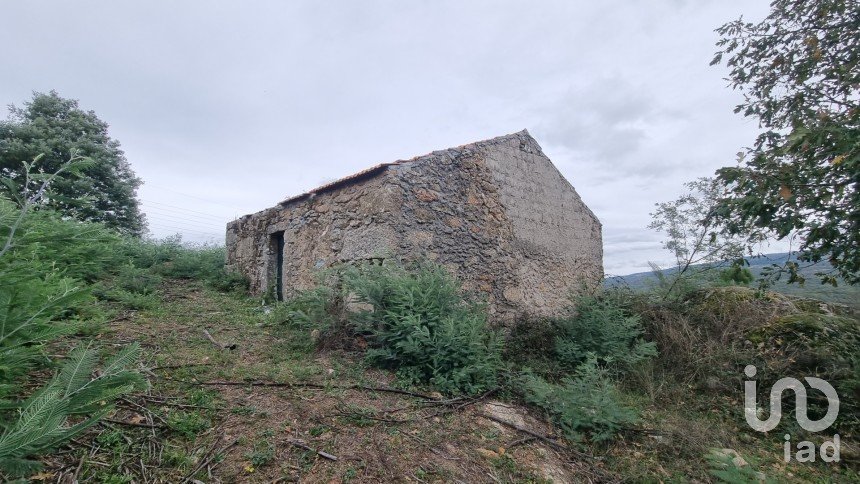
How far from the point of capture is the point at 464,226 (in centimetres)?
638

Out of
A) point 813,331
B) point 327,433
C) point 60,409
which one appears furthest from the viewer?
point 813,331

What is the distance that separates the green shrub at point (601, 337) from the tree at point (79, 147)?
48.5ft

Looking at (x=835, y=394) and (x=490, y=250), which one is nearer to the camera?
(x=835, y=394)

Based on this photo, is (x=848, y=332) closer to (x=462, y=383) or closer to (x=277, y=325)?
(x=462, y=383)

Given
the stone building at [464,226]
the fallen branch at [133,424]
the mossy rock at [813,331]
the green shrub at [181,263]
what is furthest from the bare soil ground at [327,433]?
the green shrub at [181,263]

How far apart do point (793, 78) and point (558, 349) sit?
467 cm

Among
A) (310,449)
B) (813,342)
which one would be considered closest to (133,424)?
(310,449)

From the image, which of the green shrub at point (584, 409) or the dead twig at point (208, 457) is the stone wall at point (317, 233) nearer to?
the green shrub at point (584, 409)

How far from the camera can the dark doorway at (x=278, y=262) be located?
→ 26.4ft

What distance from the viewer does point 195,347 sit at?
14.6 feet

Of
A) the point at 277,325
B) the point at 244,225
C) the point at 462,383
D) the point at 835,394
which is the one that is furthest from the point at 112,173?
the point at 835,394

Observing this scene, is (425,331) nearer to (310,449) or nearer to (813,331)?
(310,449)

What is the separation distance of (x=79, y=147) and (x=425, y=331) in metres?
16.7

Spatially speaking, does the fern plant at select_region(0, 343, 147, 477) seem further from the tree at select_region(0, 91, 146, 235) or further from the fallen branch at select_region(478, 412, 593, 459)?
the tree at select_region(0, 91, 146, 235)
